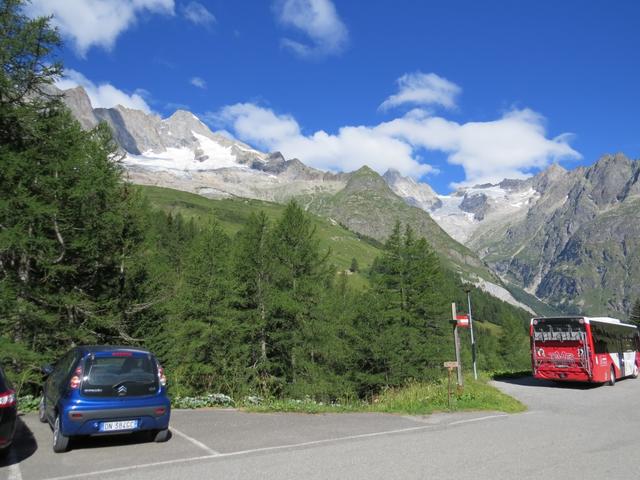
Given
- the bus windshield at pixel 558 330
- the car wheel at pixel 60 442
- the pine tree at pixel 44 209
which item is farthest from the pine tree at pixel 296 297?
Result: the car wheel at pixel 60 442

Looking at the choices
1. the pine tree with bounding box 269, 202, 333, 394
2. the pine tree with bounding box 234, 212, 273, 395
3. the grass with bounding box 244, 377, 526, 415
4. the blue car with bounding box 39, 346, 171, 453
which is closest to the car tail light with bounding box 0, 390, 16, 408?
the blue car with bounding box 39, 346, 171, 453

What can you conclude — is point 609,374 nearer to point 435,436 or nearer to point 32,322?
point 435,436

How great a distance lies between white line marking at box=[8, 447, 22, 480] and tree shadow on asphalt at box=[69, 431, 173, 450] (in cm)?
94

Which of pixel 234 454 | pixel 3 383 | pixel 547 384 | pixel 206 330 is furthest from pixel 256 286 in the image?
pixel 3 383

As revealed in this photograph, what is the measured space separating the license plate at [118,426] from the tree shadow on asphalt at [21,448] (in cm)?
129

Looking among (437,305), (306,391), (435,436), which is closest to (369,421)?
(435,436)

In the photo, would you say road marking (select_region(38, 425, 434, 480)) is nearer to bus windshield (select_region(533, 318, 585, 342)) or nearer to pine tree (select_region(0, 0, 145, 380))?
pine tree (select_region(0, 0, 145, 380))

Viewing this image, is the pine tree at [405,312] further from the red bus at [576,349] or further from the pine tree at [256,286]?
the red bus at [576,349]

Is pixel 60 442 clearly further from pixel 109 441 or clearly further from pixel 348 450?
pixel 348 450

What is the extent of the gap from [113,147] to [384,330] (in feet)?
65.5

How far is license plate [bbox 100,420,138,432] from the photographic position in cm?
856

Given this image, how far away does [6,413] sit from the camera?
750cm

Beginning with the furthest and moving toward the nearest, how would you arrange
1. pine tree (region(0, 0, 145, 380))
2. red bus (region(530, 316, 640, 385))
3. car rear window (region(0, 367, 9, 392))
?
red bus (region(530, 316, 640, 385)) → pine tree (region(0, 0, 145, 380)) → car rear window (region(0, 367, 9, 392))

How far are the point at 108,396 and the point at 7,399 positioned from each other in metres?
1.66
